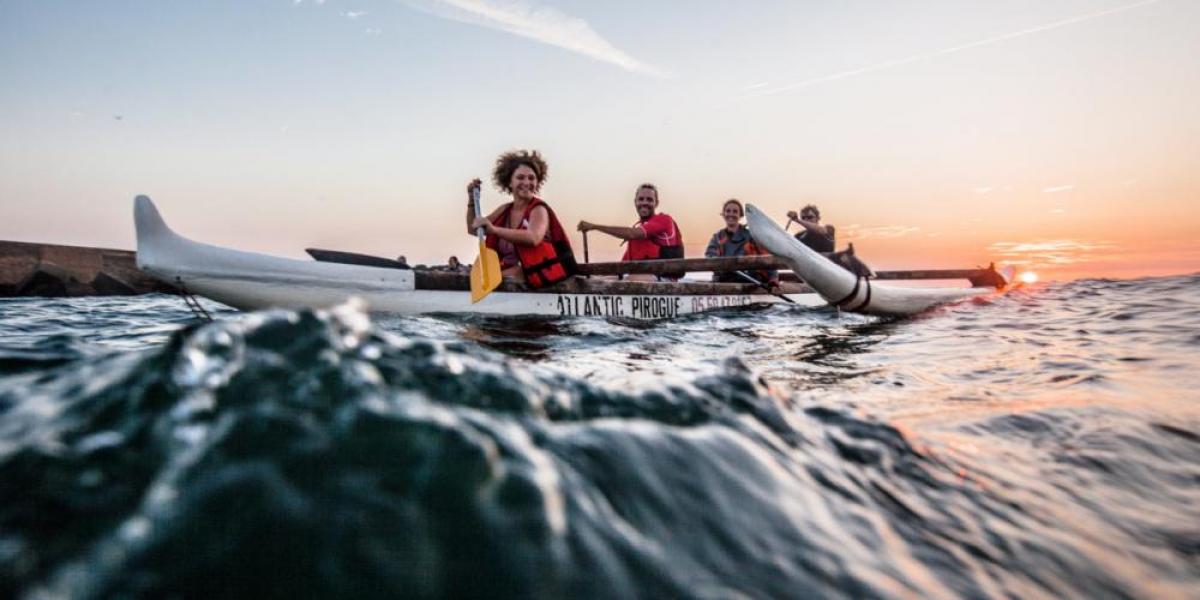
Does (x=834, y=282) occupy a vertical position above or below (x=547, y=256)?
below

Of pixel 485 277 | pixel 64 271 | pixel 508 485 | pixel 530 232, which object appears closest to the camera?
pixel 508 485

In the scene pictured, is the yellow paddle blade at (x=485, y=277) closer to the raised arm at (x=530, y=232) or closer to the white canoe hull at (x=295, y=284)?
the white canoe hull at (x=295, y=284)

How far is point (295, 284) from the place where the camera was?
582 cm

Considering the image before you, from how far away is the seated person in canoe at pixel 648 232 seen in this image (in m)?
10.9

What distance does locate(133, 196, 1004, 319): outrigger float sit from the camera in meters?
5.34

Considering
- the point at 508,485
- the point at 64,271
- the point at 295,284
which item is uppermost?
the point at 64,271

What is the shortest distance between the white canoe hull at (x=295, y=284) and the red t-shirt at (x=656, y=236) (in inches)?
142

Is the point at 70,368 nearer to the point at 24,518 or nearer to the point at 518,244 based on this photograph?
the point at 24,518

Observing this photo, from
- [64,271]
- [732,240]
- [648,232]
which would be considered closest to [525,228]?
[648,232]

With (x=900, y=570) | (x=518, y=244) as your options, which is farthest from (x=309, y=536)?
(x=518, y=244)

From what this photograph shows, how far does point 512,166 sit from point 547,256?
1.80 metres

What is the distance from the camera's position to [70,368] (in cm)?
153

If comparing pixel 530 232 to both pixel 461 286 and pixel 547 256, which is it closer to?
pixel 547 256

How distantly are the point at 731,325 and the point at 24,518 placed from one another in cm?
730
